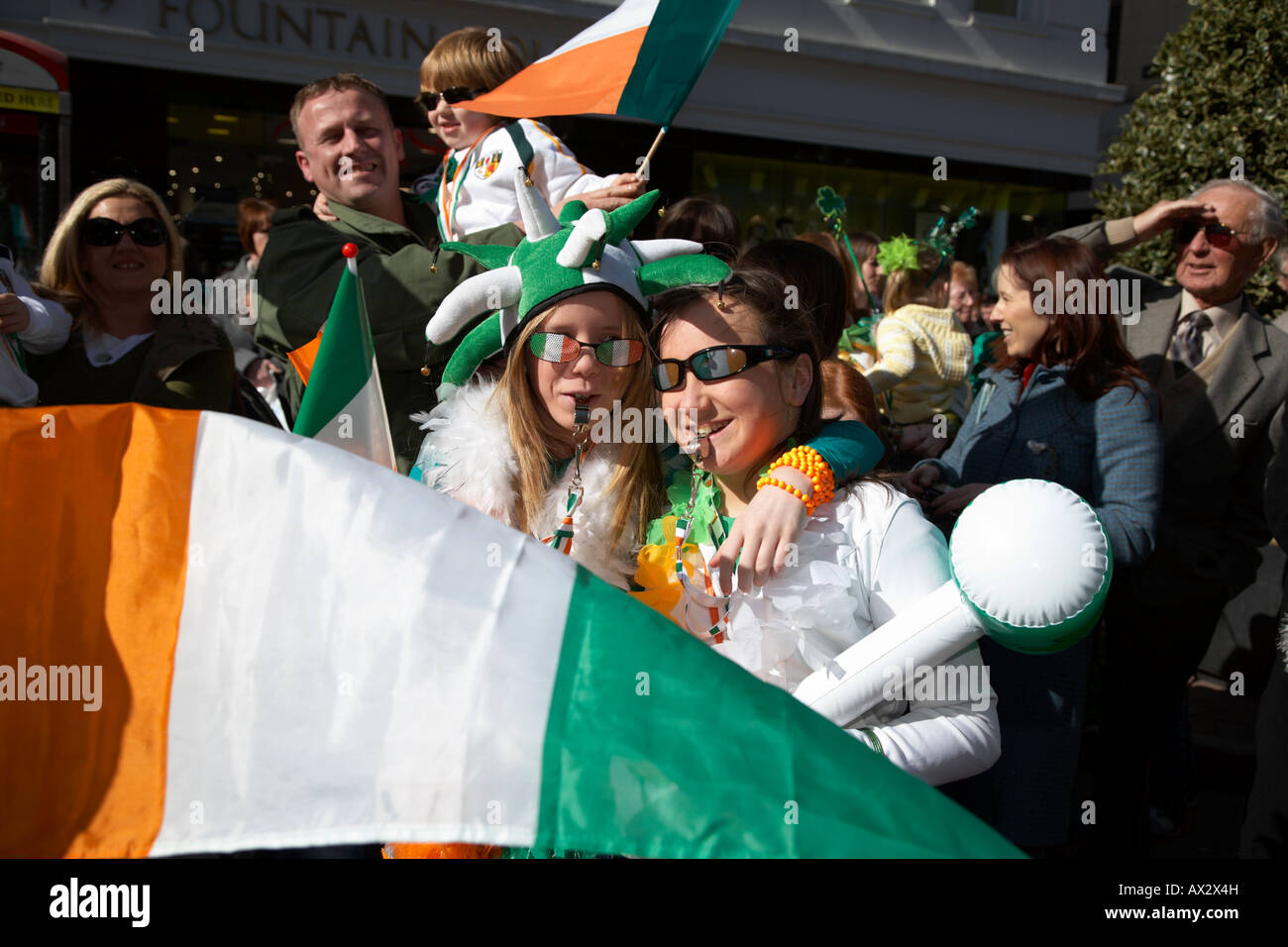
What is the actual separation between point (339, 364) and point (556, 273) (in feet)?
1.52

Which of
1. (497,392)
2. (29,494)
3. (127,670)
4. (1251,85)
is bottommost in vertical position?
(127,670)

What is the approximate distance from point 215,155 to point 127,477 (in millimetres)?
9154

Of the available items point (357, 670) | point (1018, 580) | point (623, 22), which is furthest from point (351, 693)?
point (623, 22)

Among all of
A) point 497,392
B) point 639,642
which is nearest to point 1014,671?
point 497,392

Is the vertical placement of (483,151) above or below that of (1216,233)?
above

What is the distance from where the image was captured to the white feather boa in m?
1.99

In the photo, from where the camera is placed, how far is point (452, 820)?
3.48 ft

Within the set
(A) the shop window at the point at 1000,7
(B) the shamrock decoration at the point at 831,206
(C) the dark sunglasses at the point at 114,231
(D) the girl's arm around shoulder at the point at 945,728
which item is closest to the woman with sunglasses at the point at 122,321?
(C) the dark sunglasses at the point at 114,231

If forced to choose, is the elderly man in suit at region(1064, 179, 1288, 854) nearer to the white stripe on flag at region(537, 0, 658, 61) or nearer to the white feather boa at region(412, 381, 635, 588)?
the white stripe on flag at region(537, 0, 658, 61)

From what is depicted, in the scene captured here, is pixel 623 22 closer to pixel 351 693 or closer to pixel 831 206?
pixel 351 693

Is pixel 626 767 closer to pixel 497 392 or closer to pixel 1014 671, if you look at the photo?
pixel 497 392

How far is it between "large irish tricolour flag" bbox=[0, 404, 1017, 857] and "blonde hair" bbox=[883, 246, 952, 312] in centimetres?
402

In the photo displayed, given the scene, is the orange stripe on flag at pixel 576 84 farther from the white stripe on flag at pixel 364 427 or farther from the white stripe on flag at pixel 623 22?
the white stripe on flag at pixel 364 427

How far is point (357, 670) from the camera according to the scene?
1113 millimetres
